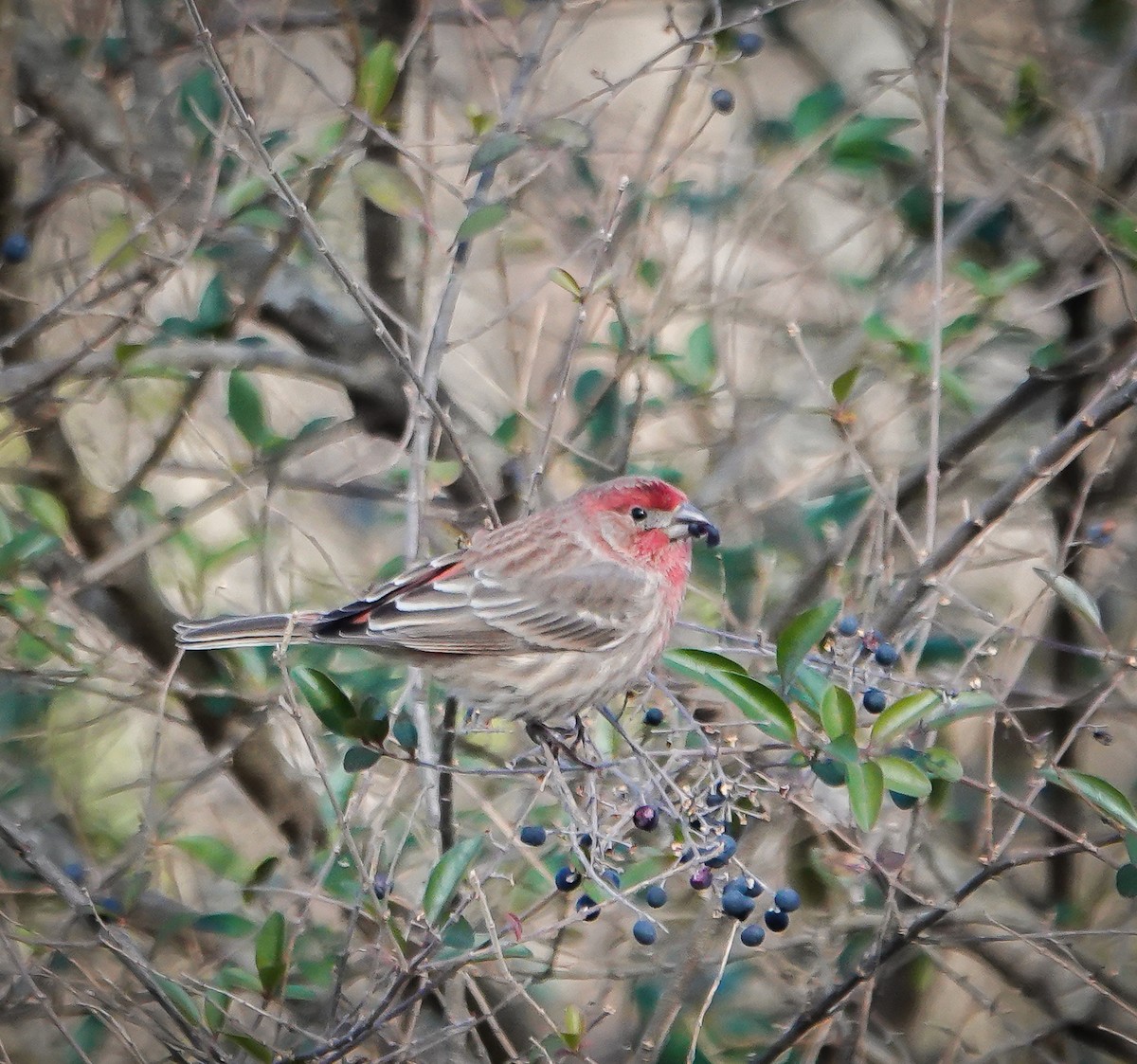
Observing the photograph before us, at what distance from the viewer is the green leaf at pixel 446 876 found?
3.85m

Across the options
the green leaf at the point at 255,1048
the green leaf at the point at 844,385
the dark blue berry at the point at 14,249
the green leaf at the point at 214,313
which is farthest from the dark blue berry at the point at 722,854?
the dark blue berry at the point at 14,249

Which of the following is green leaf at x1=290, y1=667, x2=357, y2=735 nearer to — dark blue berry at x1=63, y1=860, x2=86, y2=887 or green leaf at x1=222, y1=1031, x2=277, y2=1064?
green leaf at x1=222, y1=1031, x2=277, y2=1064

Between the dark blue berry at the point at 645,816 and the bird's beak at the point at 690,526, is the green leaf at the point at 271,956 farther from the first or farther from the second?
the bird's beak at the point at 690,526

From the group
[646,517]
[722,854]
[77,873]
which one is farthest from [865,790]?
[77,873]

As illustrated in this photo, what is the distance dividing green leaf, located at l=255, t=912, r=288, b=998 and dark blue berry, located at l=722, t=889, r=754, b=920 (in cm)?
126

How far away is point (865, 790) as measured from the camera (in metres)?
3.31

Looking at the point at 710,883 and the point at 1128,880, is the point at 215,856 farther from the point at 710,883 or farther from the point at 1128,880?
the point at 1128,880

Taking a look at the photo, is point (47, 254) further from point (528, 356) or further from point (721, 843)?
point (721, 843)

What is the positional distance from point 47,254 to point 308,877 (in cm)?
333

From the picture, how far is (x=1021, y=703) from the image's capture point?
581cm

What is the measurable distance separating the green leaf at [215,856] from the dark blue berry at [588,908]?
1449 mm

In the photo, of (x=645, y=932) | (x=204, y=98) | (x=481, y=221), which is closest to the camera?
(x=645, y=932)

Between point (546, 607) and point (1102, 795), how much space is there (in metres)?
2.47

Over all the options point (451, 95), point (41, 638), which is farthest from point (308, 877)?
point (451, 95)
